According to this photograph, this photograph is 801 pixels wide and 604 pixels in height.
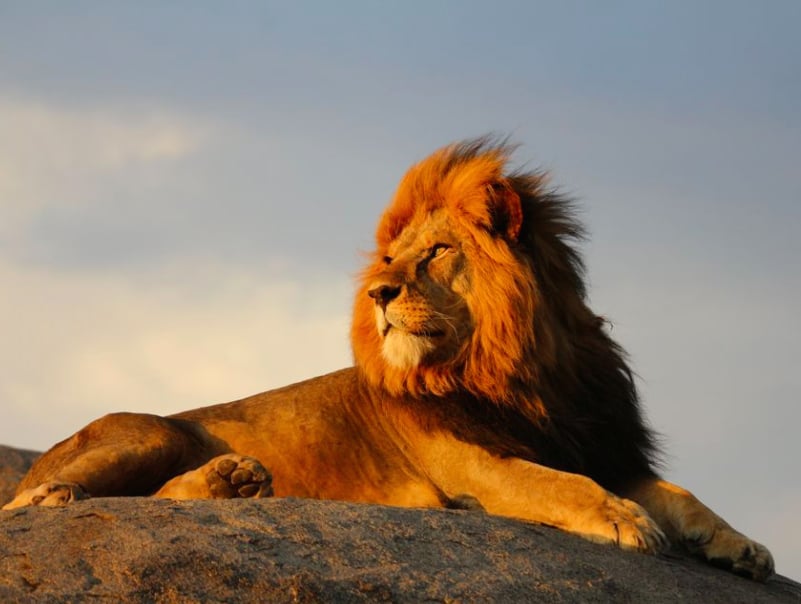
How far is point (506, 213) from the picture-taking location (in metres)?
6.52

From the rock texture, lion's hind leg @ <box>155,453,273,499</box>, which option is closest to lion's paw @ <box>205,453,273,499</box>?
lion's hind leg @ <box>155,453,273,499</box>

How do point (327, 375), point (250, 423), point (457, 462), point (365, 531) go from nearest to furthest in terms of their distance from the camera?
point (365, 531) < point (457, 462) < point (250, 423) < point (327, 375)

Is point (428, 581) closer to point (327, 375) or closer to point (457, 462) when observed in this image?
point (457, 462)

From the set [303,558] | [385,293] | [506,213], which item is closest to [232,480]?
[303,558]

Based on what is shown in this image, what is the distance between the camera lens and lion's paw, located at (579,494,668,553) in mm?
5371

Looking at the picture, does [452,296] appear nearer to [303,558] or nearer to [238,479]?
[238,479]

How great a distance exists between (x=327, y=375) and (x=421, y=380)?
34.8 inches

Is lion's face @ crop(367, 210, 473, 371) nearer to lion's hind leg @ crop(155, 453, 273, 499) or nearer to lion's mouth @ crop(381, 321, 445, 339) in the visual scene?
lion's mouth @ crop(381, 321, 445, 339)

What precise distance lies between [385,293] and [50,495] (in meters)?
1.68

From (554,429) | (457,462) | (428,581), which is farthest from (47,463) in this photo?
(428,581)

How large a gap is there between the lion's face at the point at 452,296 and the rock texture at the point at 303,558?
1141 mm

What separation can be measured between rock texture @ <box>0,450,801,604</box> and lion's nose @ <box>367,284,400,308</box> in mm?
1320

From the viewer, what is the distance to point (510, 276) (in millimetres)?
6363

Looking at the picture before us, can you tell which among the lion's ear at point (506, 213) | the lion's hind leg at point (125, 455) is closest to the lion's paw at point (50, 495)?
the lion's hind leg at point (125, 455)
